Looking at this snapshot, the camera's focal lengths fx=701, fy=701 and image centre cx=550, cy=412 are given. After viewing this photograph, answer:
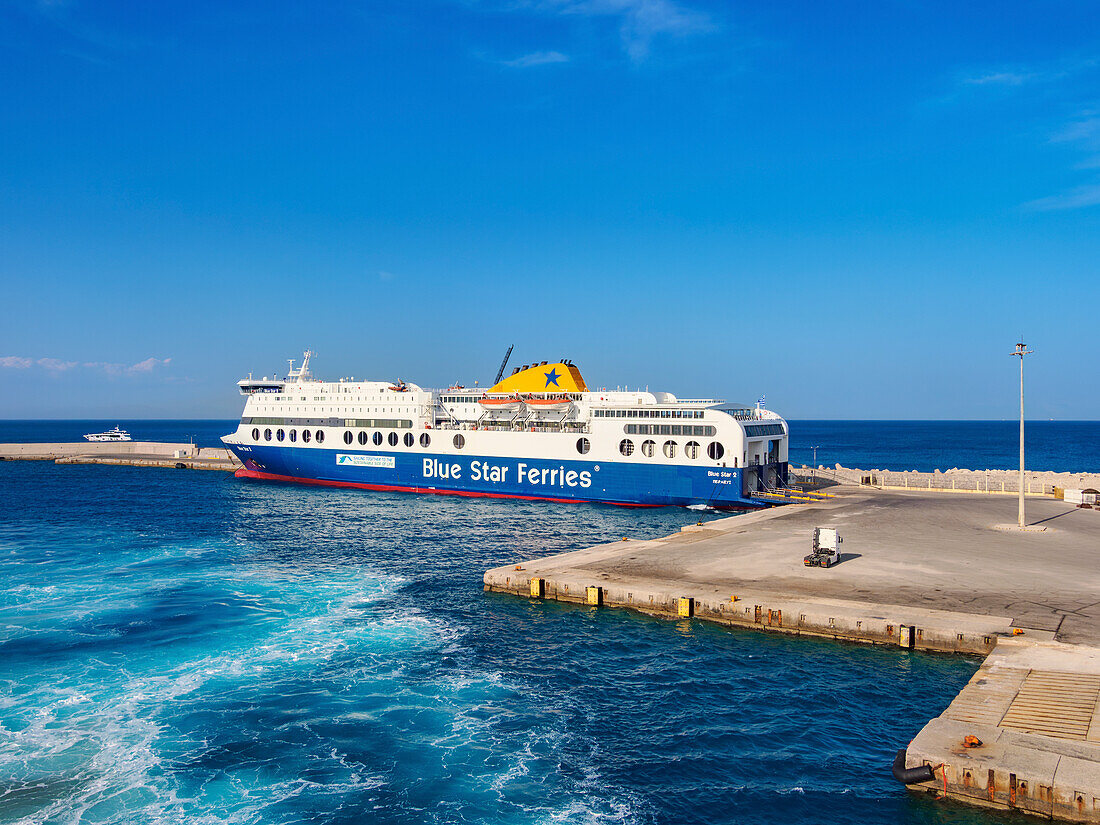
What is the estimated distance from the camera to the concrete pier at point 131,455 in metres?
86.9

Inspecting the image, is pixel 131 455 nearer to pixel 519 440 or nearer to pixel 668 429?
pixel 519 440

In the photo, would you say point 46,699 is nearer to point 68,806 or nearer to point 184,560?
point 68,806

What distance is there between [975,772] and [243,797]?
14.1 metres

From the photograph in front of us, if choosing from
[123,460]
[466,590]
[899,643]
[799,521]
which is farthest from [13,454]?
[899,643]

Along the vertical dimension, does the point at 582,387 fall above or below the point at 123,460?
above

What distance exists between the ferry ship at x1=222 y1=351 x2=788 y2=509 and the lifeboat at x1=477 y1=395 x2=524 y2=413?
105mm

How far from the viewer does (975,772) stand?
13086mm

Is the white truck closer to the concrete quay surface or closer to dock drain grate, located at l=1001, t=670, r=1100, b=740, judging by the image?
the concrete quay surface

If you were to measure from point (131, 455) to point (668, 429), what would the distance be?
8186 centimetres

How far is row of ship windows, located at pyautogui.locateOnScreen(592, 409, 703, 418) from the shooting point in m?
49.0

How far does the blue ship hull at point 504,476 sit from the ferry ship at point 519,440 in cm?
9

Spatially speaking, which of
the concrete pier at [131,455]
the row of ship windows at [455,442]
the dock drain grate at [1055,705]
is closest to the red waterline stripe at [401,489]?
the row of ship windows at [455,442]

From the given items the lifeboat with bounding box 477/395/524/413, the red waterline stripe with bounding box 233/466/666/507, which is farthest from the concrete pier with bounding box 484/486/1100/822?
the lifeboat with bounding box 477/395/524/413

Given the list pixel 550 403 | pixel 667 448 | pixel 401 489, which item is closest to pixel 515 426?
pixel 550 403
